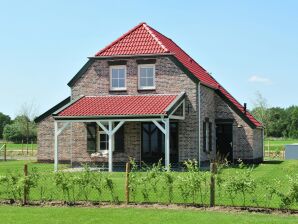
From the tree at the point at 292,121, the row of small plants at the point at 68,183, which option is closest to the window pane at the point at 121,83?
the row of small plants at the point at 68,183

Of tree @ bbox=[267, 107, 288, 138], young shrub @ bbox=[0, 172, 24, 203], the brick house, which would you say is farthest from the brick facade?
tree @ bbox=[267, 107, 288, 138]

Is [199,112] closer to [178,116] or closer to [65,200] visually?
[178,116]

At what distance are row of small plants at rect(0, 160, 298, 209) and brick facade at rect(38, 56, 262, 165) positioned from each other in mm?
13133

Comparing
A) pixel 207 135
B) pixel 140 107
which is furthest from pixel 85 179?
pixel 207 135

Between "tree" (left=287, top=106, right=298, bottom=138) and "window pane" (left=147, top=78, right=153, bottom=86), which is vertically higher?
"tree" (left=287, top=106, right=298, bottom=138)

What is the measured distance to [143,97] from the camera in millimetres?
29750

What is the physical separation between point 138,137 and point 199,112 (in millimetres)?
3554

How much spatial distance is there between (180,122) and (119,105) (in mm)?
3489

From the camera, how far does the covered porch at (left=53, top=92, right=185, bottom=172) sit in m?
26.9

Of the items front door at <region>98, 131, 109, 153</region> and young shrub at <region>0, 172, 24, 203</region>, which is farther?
front door at <region>98, 131, 109, 153</region>

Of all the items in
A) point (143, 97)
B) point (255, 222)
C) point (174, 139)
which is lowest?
point (255, 222)

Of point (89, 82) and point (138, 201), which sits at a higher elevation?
point (89, 82)

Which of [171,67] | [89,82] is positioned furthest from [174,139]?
[89,82]

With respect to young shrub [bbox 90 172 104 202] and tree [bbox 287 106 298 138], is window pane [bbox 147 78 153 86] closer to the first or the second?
young shrub [bbox 90 172 104 202]
